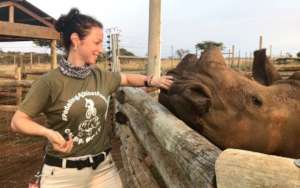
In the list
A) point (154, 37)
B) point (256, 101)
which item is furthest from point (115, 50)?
point (256, 101)

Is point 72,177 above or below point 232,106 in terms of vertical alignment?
below

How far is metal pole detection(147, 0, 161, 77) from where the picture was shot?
7.95m

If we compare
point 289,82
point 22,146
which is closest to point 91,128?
point 289,82

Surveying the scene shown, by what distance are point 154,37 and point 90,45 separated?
496 centimetres

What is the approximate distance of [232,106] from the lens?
3148mm

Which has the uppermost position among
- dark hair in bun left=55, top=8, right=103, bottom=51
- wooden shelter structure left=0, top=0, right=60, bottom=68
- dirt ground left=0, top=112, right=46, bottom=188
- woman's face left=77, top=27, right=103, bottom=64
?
wooden shelter structure left=0, top=0, right=60, bottom=68

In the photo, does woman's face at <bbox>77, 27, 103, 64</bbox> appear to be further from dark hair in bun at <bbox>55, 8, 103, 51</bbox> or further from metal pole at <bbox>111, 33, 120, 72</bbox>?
metal pole at <bbox>111, 33, 120, 72</bbox>

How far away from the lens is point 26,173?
7539 mm

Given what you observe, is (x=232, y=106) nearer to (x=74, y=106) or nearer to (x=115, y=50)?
(x=74, y=106)

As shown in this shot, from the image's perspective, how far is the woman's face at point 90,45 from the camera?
314cm

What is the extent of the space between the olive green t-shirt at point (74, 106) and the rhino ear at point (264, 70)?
59.5 inches

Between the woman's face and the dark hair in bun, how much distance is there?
27 millimetres

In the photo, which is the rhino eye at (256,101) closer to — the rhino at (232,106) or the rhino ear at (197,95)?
the rhino at (232,106)

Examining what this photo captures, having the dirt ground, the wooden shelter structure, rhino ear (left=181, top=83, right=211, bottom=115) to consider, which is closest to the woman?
rhino ear (left=181, top=83, right=211, bottom=115)
